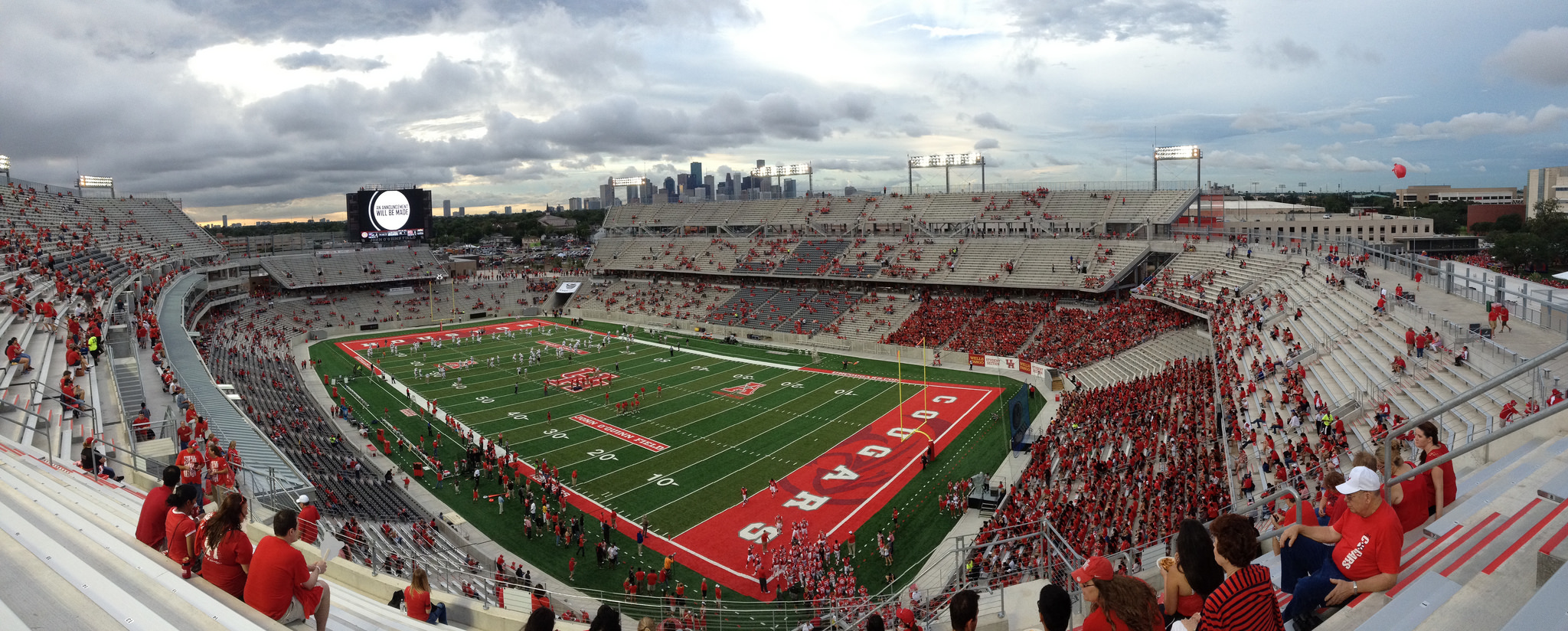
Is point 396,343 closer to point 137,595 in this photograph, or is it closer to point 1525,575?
point 137,595

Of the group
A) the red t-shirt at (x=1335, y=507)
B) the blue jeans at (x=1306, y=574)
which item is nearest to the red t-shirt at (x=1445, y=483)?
the red t-shirt at (x=1335, y=507)

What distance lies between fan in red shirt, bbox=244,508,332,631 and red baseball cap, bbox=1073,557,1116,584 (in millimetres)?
4386

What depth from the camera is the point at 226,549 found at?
496 centimetres

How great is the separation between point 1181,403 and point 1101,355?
40.5 ft

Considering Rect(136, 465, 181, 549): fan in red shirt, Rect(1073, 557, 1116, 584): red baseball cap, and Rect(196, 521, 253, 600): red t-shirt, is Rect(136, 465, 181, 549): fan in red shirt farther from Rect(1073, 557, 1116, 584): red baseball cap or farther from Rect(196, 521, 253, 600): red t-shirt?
Rect(1073, 557, 1116, 584): red baseball cap

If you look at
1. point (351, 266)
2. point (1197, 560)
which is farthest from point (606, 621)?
point (351, 266)

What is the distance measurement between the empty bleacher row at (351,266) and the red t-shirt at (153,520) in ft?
208

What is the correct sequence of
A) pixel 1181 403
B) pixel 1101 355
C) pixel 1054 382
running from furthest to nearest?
1. pixel 1101 355
2. pixel 1054 382
3. pixel 1181 403

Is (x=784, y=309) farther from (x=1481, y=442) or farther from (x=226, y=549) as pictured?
(x=226, y=549)

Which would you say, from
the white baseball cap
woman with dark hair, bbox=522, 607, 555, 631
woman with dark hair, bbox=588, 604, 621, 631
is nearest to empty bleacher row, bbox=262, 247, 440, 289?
woman with dark hair, bbox=588, 604, 621, 631

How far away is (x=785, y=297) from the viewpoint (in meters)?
54.8

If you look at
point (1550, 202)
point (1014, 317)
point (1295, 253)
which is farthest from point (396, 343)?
point (1550, 202)

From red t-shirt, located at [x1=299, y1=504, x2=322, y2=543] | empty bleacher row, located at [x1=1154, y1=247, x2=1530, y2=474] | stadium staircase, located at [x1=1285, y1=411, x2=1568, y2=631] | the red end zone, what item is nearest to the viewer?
stadium staircase, located at [x1=1285, y1=411, x2=1568, y2=631]

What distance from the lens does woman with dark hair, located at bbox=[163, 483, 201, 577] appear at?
17.3ft
